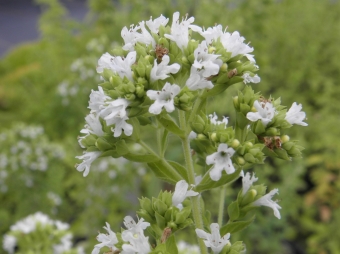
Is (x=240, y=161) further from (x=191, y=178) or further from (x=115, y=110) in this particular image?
(x=115, y=110)

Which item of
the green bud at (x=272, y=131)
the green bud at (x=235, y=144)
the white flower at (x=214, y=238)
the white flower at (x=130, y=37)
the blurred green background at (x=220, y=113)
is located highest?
the blurred green background at (x=220, y=113)

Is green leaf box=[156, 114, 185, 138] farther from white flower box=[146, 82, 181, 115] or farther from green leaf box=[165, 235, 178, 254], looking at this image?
green leaf box=[165, 235, 178, 254]

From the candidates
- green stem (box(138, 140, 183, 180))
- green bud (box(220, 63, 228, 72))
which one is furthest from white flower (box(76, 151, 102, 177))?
green bud (box(220, 63, 228, 72))

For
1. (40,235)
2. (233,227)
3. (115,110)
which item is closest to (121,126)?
(115,110)

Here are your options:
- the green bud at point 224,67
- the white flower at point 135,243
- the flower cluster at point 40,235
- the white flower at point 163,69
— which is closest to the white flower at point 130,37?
the white flower at point 163,69

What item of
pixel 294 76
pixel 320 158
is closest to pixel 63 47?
pixel 294 76

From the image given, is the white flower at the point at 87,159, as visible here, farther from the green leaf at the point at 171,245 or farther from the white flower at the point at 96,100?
the green leaf at the point at 171,245

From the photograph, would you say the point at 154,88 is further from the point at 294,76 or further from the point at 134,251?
the point at 294,76
